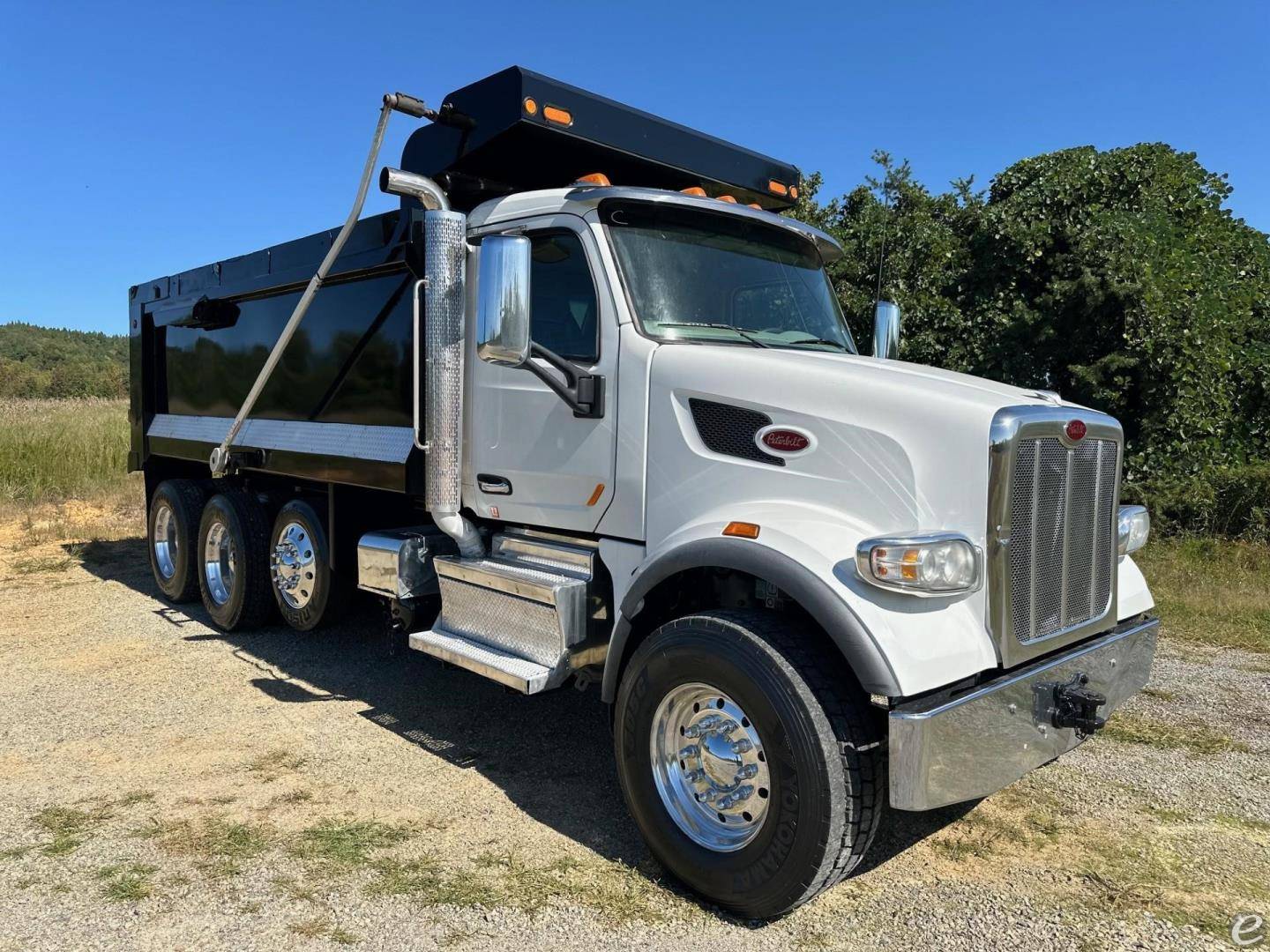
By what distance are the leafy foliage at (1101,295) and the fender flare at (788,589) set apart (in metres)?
7.95

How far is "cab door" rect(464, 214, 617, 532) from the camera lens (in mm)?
3971

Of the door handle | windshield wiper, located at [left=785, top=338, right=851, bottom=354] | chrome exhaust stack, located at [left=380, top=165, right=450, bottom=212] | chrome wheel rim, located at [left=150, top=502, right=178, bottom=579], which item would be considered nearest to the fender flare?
the door handle

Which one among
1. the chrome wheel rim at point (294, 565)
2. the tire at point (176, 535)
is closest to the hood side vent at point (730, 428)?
the chrome wheel rim at point (294, 565)

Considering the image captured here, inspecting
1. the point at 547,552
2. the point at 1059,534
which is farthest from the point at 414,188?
the point at 1059,534

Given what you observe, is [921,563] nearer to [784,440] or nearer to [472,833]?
[784,440]

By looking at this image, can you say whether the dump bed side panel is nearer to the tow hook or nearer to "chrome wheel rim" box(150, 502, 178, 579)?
"chrome wheel rim" box(150, 502, 178, 579)

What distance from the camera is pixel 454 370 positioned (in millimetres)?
4559

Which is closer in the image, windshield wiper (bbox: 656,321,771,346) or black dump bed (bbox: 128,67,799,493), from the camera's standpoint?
windshield wiper (bbox: 656,321,771,346)

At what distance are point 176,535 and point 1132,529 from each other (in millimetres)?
7269

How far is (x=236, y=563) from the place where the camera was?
697 centimetres

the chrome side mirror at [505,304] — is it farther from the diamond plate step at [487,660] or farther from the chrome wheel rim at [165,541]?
the chrome wheel rim at [165,541]

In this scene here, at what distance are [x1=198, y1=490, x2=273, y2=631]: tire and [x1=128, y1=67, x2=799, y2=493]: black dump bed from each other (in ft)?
1.68

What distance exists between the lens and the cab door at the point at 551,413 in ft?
13.0

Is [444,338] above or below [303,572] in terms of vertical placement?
above
